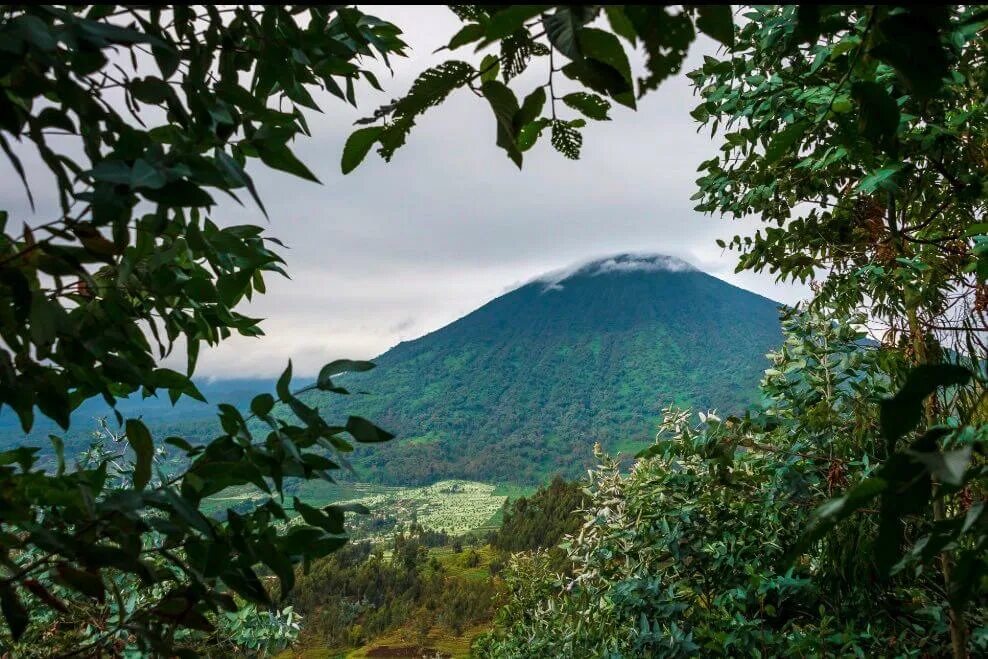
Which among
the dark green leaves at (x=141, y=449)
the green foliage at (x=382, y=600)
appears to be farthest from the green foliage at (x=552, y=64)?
the green foliage at (x=382, y=600)

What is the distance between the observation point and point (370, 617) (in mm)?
13625

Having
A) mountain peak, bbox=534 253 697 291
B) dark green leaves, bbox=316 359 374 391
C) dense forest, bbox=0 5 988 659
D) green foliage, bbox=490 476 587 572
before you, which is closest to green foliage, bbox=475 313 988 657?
dense forest, bbox=0 5 988 659

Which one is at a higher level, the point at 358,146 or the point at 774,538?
the point at 358,146

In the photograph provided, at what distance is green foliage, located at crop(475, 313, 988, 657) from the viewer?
200cm

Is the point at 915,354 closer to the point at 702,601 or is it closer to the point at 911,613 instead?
the point at 911,613

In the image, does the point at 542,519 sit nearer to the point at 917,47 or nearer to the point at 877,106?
the point at 877,106

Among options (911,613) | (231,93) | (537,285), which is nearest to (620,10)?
(231,93)

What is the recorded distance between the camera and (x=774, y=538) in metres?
2.28

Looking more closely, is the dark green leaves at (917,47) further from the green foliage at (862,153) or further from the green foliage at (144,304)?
the green foliage at (144,304)

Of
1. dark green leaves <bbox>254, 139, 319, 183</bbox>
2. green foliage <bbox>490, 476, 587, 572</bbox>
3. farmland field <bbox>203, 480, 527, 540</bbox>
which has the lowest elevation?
farmland field <bbox>203, 480, 527, 540</bbox>

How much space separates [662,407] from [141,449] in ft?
7.75

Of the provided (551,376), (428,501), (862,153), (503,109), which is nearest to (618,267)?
(551,376)

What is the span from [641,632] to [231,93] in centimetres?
211

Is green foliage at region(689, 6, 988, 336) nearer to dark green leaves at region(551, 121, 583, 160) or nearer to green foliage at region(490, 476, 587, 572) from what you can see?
dark green leaves at region(551, 121, 583, 160)
